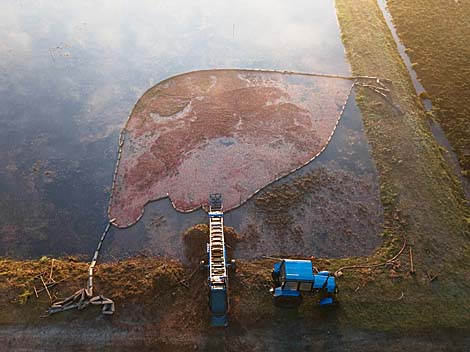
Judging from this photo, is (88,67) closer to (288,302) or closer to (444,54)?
(288,302)

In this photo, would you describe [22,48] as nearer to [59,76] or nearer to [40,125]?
[59,76]

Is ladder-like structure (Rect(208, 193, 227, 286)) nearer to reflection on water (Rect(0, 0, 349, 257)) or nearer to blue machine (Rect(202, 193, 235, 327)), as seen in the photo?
blue machine (Rect(202, 193, 235, 327))

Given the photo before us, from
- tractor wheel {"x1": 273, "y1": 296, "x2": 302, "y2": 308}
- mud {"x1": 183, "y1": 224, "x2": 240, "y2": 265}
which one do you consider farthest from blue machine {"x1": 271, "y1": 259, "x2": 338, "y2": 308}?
mud {"x1": 183, "y1": 224, "x2": 240, "y2": 265}

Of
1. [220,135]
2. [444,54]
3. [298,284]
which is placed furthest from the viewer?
[444,54]

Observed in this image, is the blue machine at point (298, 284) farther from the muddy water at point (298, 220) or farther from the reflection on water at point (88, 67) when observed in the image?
the reflection on water at point (88, 67)

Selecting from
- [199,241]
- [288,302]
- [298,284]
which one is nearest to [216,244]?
[199,241]

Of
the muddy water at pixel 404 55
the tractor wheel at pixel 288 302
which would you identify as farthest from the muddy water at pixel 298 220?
the muddy water at pixel 404 55

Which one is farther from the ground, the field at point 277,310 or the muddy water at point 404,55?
the muddy water at point 404,55
